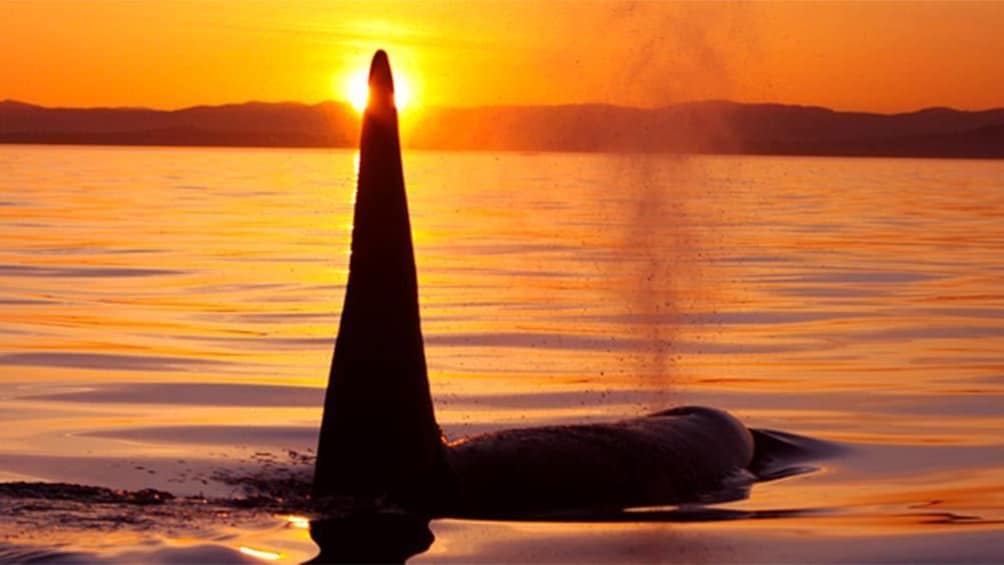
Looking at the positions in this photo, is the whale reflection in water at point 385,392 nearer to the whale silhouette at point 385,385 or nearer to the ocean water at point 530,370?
the whale silhouette at point 385,385

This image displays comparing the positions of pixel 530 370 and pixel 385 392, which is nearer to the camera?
pixel 385 392

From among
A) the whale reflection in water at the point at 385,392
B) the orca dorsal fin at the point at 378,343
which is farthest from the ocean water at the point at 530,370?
the orca dorsal fin at the point at 378,343

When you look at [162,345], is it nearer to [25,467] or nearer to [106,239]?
[25,467]

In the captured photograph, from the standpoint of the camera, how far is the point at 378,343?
10117mm

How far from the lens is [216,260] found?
35031 millimetres

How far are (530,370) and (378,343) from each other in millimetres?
9826

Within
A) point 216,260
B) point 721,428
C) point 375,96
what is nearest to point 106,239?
point 216,260

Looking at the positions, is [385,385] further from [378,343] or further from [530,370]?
[530,370]

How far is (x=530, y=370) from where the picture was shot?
65.2 ft

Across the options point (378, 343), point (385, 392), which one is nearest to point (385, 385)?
point (385, 392)

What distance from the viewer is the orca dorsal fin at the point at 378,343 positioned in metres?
10.1

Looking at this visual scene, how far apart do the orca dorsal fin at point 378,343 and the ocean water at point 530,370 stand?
1.81ft

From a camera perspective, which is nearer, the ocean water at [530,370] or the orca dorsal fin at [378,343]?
the orca dorsal fin at [378,343]

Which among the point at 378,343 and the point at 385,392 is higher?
the point at 378,343
